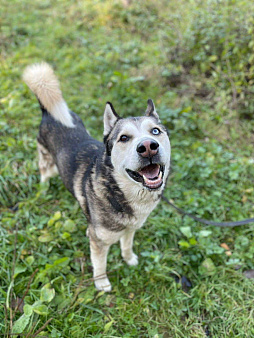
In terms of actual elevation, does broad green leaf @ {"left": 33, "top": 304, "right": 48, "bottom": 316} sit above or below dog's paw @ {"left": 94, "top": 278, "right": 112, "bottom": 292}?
above

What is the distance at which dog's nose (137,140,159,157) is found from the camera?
1.78 m

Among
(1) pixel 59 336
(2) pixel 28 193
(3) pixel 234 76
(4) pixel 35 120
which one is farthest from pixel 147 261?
(3) pixel 234 76

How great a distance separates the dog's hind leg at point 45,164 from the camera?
3305mm

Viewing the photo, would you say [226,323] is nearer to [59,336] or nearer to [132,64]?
[59,336]

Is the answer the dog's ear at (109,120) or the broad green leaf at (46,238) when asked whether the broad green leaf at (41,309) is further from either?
the dog's ear at (109,120)

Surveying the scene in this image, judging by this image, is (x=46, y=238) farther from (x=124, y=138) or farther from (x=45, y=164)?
(x=124, y=138)

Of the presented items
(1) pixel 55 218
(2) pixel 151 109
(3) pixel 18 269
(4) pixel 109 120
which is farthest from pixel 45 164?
(2) pixel 151 109

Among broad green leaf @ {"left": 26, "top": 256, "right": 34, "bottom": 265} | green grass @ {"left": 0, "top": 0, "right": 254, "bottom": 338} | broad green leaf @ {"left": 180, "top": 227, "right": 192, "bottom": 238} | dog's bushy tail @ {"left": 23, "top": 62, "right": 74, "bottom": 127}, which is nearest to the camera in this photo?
green grass @ {"left": 0, "top": 0, "right": 254, "bottom": 338}

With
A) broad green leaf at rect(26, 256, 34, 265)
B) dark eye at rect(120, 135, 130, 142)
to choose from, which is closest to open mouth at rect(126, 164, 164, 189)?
dark eye at rect(120, 135, 130, 142)

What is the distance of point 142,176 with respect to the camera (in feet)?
6.26

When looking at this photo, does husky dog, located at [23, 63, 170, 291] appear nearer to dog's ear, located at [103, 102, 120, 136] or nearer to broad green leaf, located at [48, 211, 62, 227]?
dog's ear, located at [103, 102, 120, 136]

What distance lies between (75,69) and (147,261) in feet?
15.0

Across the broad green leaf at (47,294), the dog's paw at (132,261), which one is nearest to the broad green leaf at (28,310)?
the broad green leaf at (47,294)

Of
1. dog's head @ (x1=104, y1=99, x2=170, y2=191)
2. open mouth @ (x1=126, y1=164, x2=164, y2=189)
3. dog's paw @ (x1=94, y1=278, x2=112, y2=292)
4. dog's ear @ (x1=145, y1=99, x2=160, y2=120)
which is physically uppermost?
dog's ear @ (x1=145, y1=99, x2=160, y2=120)
